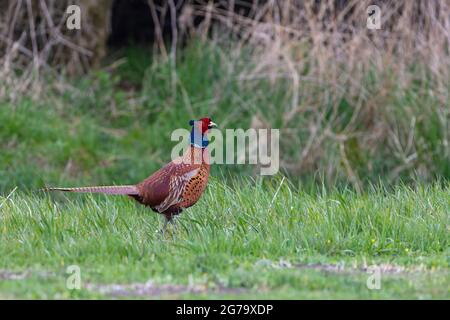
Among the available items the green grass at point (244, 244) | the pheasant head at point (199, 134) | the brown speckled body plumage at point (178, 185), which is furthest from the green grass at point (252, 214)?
the pheasant head at point (199, 134)

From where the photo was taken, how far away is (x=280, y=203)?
7.10 metres

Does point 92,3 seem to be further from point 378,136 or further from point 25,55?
point 378,136

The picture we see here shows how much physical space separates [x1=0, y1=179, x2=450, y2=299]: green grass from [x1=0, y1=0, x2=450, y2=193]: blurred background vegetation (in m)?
3.44

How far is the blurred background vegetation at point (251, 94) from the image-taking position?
11.3 meters

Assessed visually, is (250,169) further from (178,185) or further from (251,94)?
(178,185)

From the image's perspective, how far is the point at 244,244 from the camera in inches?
245

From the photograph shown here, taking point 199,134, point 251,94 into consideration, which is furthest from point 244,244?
point 251,94

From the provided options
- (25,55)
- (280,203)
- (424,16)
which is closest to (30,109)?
(25,55)

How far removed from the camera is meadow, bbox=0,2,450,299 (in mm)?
5730

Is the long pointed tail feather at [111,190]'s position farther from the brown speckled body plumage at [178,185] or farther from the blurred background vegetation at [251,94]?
the blurred background vegetation at [251,94]

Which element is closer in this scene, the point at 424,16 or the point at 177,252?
the point at 177,252

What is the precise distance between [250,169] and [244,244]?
16.8 ft

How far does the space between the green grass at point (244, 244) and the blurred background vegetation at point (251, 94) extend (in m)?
3.44
